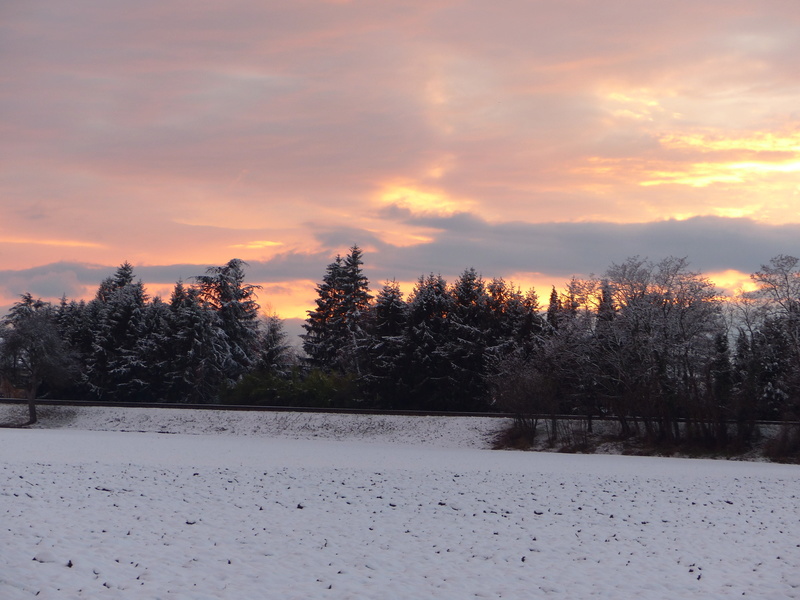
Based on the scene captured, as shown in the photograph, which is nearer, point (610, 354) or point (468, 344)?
point (610, 354)

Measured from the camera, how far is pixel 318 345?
89.8 metres

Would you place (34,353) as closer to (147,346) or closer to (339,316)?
(147,346)

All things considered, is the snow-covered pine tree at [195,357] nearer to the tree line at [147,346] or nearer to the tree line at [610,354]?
the tree line at [147,346]

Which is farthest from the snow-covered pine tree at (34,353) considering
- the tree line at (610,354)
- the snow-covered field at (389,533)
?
the snow-covered field at (389,533)

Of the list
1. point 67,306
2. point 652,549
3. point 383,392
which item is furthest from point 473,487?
point 67,306

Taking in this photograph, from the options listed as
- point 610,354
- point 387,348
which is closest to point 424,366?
point 387,348

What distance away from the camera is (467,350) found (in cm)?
6366

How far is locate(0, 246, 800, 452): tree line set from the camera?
1978 inches

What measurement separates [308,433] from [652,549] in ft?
131

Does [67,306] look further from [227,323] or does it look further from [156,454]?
[156,454]

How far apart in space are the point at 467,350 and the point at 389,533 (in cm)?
4783

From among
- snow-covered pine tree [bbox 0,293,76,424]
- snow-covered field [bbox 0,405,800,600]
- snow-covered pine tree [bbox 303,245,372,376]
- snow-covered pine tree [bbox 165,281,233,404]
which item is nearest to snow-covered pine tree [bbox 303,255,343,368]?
snow-covered pine tree [bbox 303,245,372,376]

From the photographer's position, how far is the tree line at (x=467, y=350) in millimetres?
50250

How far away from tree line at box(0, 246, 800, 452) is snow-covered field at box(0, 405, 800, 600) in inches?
825
